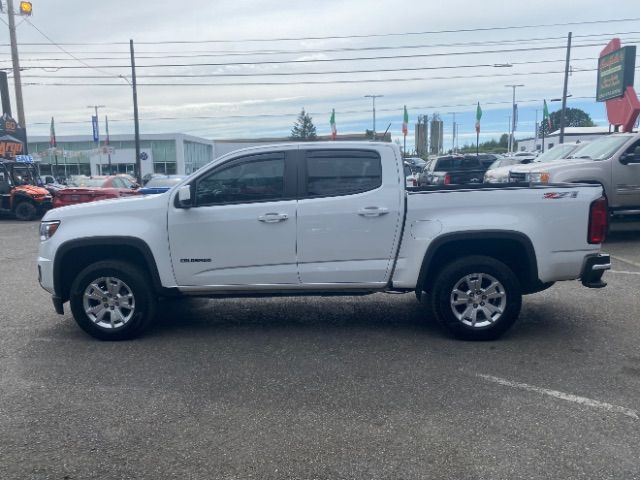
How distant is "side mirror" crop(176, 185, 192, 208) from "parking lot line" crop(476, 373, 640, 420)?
310 cm

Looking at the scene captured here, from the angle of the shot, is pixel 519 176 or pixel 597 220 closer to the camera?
pixel 597 220

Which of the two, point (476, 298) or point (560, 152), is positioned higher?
point (560, 152)

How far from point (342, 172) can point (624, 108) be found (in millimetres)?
22173

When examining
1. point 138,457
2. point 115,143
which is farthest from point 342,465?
point 115,143

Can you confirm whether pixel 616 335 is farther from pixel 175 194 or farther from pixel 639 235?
pixel 639 235

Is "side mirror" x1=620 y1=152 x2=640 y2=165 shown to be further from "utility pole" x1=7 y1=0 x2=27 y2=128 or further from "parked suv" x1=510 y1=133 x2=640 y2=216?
"utility pole" x1=7 y1=0 x2=27 y2=128

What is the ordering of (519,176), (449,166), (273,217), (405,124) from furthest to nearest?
(405,124) < (449,166) < (519,176) < (273,217)

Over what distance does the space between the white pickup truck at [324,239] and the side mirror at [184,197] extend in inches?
0.5

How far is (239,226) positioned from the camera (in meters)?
5.70

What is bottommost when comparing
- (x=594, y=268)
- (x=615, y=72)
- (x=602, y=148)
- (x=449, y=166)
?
(x=594, y=268)

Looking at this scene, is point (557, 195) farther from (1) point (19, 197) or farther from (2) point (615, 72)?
(2) point (615, 72)

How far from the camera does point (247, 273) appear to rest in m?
5.79

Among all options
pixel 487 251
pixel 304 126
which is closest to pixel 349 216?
pixel 487 251

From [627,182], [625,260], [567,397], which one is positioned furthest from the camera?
[627,182]
